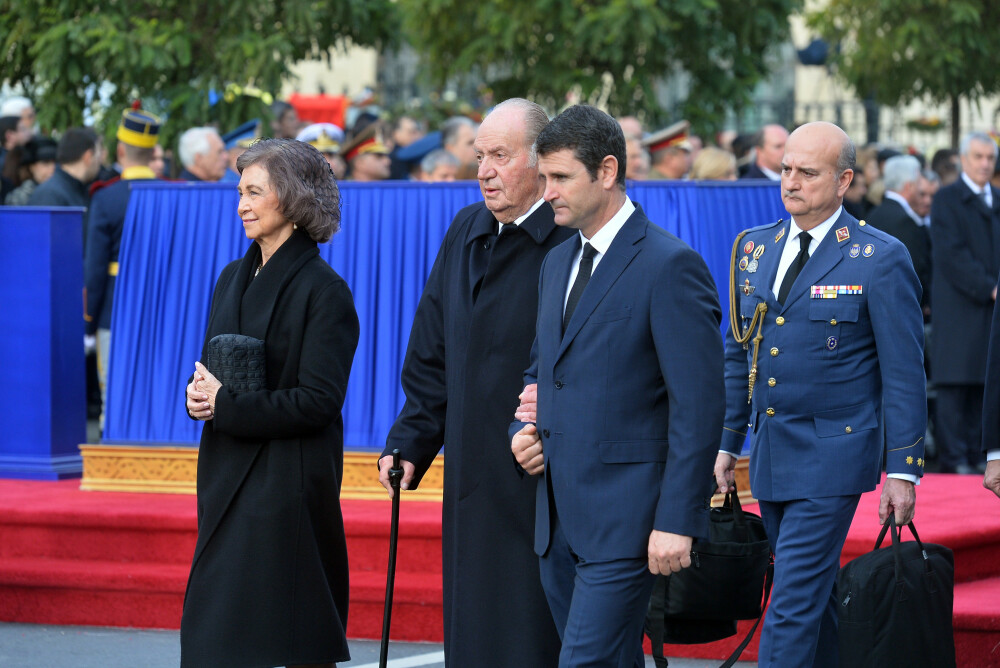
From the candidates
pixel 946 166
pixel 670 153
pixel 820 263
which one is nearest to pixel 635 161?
pixel 670 153

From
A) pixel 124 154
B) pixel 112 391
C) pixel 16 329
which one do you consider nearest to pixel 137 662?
pixel 112 391

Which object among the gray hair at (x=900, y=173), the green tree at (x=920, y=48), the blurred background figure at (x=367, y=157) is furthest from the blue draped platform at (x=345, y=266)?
the green tree at (x=920, y=48)

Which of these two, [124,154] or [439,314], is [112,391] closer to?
[124,154]

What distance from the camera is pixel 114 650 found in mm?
6141

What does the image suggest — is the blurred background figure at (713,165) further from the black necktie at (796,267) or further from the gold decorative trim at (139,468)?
the black necktie at (796,267)

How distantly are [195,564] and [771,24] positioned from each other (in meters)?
10.6

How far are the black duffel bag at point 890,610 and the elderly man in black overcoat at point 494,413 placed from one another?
918mm

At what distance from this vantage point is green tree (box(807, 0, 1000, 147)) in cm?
1644

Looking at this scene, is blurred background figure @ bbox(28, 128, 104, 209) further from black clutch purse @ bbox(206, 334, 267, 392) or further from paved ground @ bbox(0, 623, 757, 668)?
black clutch purse @ bbox(206, 334, 267, 392)

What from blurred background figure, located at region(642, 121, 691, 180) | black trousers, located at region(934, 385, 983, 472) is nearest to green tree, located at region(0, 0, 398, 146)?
blurred background figure, located at region(642, 121, 691, 180)

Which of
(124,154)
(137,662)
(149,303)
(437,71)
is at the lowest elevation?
(137,662)

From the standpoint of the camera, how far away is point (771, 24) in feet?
45.3

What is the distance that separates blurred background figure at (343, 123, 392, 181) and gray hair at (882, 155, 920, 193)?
3712mm

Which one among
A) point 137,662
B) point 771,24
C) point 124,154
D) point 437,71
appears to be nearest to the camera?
point 137,662
